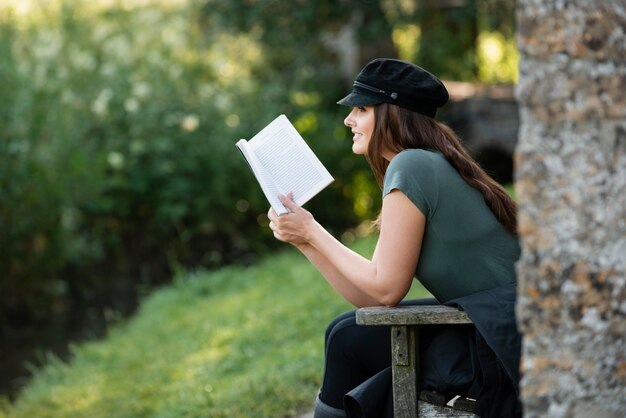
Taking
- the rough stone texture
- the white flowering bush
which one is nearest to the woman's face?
the rough stone texture

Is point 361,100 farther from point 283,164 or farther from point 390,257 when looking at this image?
point 390,257

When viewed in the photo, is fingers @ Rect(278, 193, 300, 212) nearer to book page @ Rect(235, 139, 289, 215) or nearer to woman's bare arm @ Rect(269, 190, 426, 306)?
book page @ Rect(235, 139, 289, 215)

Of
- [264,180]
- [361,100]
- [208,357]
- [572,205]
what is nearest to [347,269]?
[264,180]

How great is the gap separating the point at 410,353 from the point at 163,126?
26.6 feet

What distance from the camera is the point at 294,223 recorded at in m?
3.04

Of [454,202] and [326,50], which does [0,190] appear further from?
[454,202]

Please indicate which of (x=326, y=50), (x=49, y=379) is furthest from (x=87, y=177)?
(x=326, y=50)

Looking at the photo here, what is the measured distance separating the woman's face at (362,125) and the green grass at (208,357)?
6.00ft

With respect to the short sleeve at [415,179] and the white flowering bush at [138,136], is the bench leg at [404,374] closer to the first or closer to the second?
the short sleeve at [415,179]

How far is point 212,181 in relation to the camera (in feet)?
35.2

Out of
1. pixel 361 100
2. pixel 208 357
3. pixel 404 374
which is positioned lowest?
pixel 208 357

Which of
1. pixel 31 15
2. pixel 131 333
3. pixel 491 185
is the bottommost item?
pixel 131 333

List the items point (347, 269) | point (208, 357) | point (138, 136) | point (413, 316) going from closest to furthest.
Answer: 1. point (413, 316)
2. point (347, 269)
3. point (208, 357)
4. point (138, 136)

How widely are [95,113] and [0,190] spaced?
236 centimetres
